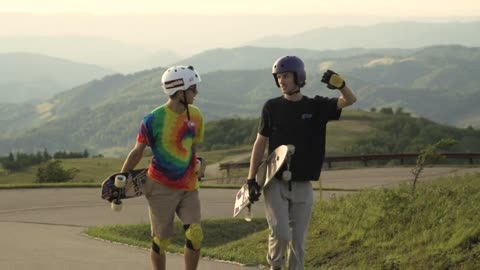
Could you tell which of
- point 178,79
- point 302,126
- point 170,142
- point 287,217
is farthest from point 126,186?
→ point 302,126

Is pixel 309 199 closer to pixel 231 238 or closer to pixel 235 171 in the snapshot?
pixel 231 238

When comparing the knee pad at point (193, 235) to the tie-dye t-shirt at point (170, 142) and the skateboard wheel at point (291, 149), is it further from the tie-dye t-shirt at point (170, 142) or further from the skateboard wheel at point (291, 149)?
the skateboard wheel at point (291, 149)

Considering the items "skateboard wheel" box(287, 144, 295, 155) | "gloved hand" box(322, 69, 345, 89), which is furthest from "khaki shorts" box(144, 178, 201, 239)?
"gloved hand" box(322, 69, 345, 89)

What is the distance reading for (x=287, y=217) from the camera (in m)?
6.97

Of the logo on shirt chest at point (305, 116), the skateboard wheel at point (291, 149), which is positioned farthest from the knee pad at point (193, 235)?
the logo on shirt chest at point (305, 116)

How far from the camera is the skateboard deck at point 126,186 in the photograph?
284 inches

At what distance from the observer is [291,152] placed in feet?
22.2

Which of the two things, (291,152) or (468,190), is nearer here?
(291,152)

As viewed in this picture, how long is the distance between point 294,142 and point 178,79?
119cm

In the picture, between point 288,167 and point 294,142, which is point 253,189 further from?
point 294,142

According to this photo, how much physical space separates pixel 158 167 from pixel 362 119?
296 ft

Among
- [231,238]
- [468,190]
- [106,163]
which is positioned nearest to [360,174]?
[231,238]

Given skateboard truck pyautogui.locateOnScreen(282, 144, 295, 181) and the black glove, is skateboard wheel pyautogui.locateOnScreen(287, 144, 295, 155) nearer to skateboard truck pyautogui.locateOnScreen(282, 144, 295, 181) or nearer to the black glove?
skateboard truck pyautogui.locateOnScreen(282, 144, 295, 181)

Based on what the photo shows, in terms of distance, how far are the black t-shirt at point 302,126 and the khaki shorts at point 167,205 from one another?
2.93 ft
